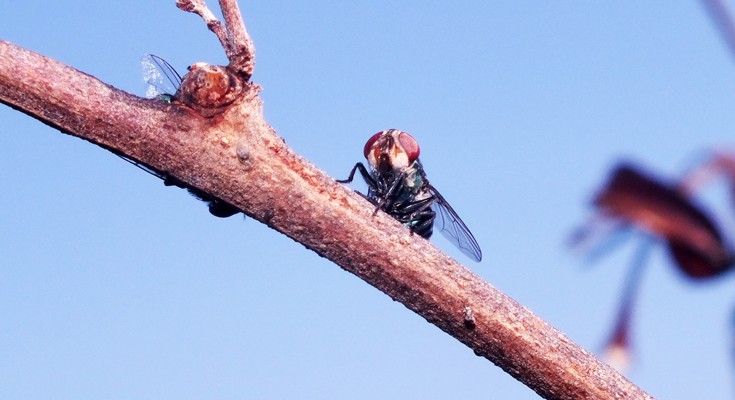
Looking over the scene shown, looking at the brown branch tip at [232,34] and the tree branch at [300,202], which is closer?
the tree branch at [300,202]

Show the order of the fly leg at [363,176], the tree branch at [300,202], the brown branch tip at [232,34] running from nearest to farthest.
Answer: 1. the tree branch at [300,202]
2. the brown branch tip at [232,34]
3. the fly leg at [363,176]

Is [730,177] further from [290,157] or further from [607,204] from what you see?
[290,157]

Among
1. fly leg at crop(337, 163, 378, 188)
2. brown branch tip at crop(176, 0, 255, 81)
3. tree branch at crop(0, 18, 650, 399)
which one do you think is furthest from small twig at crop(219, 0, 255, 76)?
fly leg at crop(337, 163, 378, 188)

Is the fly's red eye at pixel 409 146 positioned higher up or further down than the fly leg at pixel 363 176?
higher up

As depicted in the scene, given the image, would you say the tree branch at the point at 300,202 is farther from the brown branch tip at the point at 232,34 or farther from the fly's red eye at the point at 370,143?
the fly's red eye at the point at 370,143

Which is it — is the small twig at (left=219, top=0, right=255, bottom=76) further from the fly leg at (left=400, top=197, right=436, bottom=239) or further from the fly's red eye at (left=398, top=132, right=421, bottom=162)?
the fly's red eye at (left=398, top=132, right=421, bottom=162)

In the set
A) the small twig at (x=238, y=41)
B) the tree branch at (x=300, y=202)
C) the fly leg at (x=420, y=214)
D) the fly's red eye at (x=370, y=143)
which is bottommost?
the tree branch at (x=300, y=202)

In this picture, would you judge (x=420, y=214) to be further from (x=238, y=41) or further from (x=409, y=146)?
(x=238, y=41)

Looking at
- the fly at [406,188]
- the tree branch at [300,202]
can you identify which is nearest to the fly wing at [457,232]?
the fly at [406,188]
